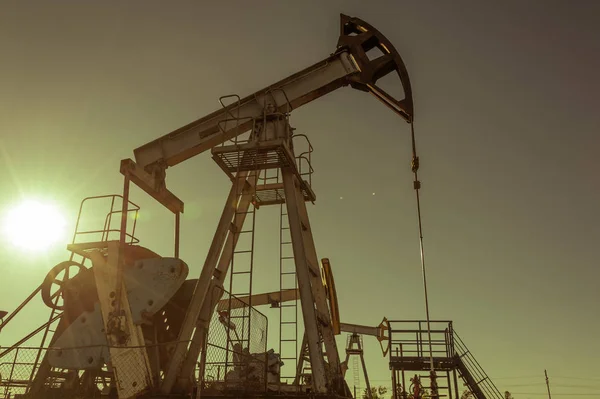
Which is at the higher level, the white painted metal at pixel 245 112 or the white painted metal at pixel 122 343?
the white painted metal at pixel 245 112

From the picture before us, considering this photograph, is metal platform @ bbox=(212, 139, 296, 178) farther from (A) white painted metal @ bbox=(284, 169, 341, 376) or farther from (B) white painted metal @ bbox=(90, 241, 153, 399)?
(B) white painted metal @ bbox=(90, 241, 153, 399)

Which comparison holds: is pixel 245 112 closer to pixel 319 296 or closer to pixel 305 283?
pixel 305 283

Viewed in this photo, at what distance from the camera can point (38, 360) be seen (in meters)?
8.61

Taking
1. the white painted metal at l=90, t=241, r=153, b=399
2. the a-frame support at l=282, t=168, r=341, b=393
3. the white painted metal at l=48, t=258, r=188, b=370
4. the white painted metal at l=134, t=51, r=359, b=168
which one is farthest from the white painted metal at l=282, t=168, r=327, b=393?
the white painted metal at l=90, t=241, r=153, b=399

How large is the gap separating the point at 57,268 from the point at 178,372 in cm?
347

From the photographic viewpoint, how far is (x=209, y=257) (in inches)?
345

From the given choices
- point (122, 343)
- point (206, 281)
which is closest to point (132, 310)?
point (122, 343)

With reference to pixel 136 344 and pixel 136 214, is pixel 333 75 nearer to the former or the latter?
pixel 136 214

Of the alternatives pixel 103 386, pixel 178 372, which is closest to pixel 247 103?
pixel 178 372

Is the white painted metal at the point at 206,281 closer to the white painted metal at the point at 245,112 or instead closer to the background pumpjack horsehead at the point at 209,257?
the background pumpjack horsehead at the point at 209,257

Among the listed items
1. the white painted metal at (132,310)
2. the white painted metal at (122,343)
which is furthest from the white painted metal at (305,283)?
the white painted metal at (122,343)

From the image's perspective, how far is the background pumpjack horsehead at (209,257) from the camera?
Result: 26.1 ft

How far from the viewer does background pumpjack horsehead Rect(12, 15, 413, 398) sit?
26.1 feet

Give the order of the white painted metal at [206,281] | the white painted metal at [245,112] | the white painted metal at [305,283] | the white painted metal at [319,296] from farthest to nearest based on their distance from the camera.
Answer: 1. the white painted metal at [245,112]
2. the white painted metal at [319,296]
3. the white painted metal at [206,281]
4. the white painted metal at [305,283]
